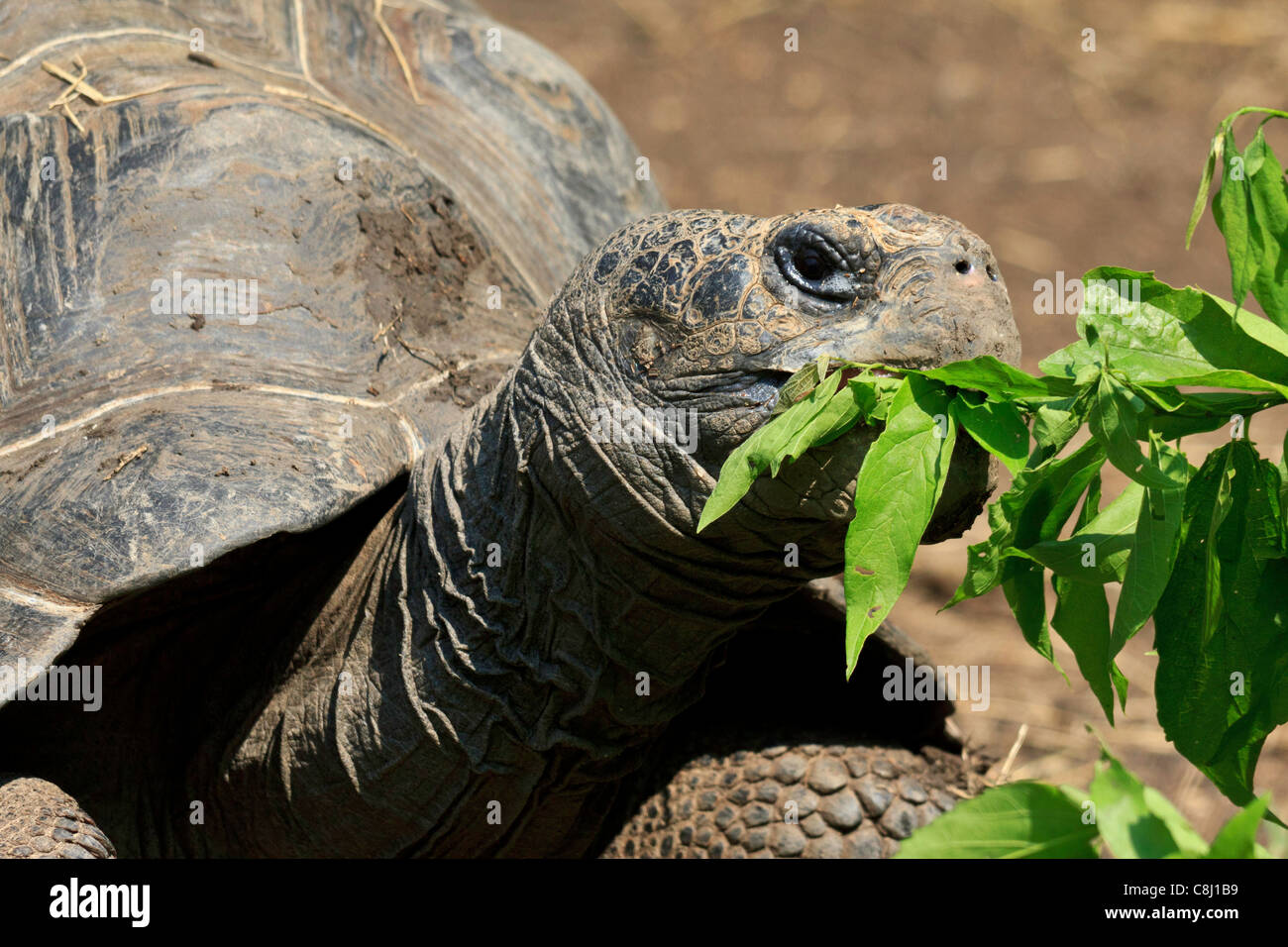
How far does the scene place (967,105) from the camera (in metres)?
8.62

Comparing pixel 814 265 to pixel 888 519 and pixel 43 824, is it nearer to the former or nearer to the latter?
pixel 888 519

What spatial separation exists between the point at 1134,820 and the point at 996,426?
2.33 feet

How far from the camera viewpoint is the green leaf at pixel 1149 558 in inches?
62.5

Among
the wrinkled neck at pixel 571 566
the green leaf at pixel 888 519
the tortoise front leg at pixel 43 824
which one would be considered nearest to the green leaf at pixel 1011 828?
the green leaf at pixel 888 519

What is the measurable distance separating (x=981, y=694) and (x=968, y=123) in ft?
15.2

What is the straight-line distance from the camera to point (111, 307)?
2.75 m

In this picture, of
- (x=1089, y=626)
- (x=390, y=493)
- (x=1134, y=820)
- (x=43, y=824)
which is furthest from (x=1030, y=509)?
(x=43, y=824)

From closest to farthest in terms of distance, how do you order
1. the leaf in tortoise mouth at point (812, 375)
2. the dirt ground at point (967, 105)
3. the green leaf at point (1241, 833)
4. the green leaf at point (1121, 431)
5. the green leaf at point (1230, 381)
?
the green leaf at point (1241, 833) < the green leaf at point (1121, 431) < the green leaf at point (1230, 381) < the leaf in tortoise mouth at point (812, 375) < the dirt ground at point (967, 105)

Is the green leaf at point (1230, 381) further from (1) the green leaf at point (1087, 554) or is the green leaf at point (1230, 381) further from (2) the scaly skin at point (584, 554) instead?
(2) the scaly skin at point (584, 554)

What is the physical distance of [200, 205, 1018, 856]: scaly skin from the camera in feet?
6.86

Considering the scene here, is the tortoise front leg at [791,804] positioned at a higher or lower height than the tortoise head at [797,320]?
lower

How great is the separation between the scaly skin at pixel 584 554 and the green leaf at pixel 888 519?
252 mm
